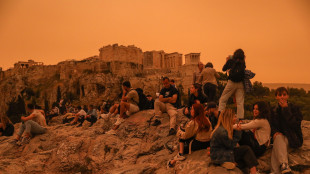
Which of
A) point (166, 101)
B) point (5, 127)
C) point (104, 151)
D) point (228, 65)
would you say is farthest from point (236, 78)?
point (5, 127)

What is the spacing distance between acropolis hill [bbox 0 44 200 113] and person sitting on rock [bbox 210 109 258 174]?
43.6 m

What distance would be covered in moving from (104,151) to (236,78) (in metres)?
5.06

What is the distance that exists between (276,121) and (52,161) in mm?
7220

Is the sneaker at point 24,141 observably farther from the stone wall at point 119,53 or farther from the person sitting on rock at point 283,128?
the stone wall at point 119,53

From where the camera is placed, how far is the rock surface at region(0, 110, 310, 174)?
20.5ft

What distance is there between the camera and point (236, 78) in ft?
20.1

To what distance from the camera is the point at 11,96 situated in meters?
59.4

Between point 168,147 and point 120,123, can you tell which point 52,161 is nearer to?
point 120,123

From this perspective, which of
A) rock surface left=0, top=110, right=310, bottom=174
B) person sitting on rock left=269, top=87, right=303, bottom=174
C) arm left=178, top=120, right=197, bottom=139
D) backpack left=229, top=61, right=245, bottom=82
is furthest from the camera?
rock surface left=0, top=110, right=310, bottom=174

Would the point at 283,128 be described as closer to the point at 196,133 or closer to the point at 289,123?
the point at 289,123

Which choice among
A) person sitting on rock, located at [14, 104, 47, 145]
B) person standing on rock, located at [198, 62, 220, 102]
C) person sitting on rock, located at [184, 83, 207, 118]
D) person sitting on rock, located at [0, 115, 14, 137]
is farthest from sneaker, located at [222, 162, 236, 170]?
person sitting on rock, located at [0, 115, 14, 137]

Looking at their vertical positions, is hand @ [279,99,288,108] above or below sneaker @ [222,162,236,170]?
above

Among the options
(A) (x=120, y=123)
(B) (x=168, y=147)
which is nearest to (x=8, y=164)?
(A) (x=120, y=123)

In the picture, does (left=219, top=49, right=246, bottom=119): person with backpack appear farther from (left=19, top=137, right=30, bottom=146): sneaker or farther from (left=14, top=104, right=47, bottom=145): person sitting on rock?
(left=19, top=137, right=30, bottom=146): sneaker
